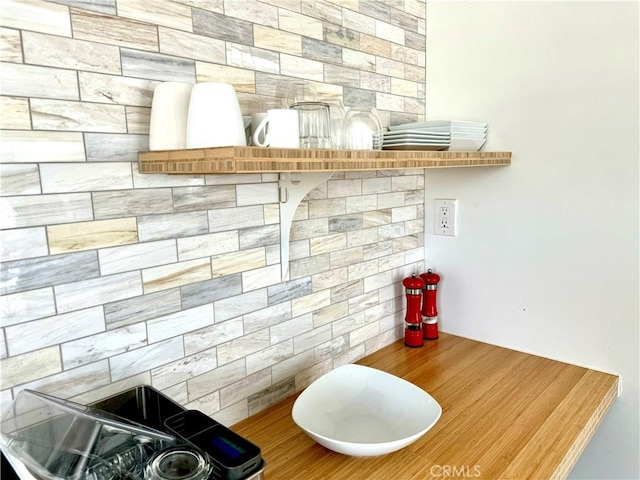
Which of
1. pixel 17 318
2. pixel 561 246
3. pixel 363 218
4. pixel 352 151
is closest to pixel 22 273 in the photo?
pixel 17 318

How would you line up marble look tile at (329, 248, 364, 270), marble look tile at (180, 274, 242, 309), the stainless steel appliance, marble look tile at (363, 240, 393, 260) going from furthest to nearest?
marble look tile at (363, 240, 393, 260), marble look tile at (329, 248, 364, 270), marble look tile at (180, 274, 242, 309), the stainless steel appliance

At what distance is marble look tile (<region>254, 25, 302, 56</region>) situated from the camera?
110 cm

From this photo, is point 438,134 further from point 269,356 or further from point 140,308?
point 140,308

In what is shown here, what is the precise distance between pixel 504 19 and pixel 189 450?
1.41m

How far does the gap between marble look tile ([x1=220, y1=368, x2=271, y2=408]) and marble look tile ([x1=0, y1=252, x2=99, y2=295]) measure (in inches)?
16.7

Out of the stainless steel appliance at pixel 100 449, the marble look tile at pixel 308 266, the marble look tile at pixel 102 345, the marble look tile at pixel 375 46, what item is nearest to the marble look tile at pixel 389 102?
the marble look tile at pixel 375 46

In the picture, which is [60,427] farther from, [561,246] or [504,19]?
[504,19]

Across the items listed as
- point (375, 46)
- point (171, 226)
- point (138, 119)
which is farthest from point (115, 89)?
point (375, 46)

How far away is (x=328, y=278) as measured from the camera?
52.9 inches

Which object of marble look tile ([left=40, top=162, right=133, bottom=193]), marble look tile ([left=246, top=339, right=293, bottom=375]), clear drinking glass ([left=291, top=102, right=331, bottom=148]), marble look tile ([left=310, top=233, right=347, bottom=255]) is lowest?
marble look tile ([left=246, top=339, right=293, bottom=375])

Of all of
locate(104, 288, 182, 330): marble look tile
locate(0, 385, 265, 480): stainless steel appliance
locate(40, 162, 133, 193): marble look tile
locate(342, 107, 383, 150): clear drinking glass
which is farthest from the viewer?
locate(342, 107, 383, 150): clear drinking glass

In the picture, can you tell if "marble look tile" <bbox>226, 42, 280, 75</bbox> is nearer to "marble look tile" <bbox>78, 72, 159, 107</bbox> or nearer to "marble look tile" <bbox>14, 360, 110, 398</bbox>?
"marble look tile" <bbox>78, 72, 159, 107</bbox>

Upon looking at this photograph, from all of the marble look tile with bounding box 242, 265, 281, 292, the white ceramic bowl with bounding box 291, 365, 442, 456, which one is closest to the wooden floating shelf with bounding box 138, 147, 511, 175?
the marble look tile with bounding box 242, 265, 281, 292

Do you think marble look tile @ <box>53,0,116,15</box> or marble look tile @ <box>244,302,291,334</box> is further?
marble look tile @ <box>244,302,291,334</box>
